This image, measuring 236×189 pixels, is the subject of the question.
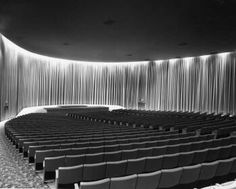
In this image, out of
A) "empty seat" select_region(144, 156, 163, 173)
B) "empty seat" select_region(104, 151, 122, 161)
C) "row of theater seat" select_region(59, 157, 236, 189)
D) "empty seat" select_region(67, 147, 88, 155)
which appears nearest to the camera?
"row of theater seat" select_region(59, 157, 236, 189)

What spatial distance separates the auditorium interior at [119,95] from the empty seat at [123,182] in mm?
13

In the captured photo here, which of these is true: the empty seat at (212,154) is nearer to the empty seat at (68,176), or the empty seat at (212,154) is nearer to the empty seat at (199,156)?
the empty seat at (199,156)

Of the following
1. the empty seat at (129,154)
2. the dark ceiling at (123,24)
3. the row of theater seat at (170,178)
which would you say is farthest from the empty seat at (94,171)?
the dark ceiling at (123,24)

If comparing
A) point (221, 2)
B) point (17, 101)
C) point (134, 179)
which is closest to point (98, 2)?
point (221, 2)

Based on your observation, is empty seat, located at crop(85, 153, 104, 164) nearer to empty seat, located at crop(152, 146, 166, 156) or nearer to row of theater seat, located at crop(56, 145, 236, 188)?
row of theater seat, located at crop(56, 145, 236, 188)

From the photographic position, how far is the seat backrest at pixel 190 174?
365cm

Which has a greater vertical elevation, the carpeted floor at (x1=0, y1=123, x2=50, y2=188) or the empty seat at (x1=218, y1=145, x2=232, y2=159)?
the empty seat at (x1=218, y1=145, x2=232, y2=159)

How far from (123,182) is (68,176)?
106cm

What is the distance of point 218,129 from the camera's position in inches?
352

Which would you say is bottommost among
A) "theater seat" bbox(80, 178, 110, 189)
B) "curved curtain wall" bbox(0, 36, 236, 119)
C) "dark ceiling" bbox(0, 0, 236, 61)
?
"theater seat" bbox(80, 178, 110, 189)

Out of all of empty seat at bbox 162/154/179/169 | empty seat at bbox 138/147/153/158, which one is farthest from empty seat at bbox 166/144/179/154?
empty seat at bbox 162/154/179/169

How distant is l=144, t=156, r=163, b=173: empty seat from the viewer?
446 centimetres

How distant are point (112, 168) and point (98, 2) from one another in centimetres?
711

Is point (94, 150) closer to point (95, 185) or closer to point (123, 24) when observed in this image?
point (95, 185)
